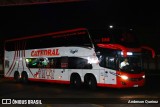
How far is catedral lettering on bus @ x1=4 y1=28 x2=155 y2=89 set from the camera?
61.3 feet

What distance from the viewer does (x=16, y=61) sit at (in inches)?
1081

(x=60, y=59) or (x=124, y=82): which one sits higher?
(x=60, y=59)

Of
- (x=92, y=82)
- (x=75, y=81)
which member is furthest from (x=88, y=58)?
(x=75, y=81)

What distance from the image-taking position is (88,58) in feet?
65.8

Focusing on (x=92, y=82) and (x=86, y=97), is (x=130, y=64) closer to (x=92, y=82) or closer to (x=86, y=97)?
(x=92, y=82)

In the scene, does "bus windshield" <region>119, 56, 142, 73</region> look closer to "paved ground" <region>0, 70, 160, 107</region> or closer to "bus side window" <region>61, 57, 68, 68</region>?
"paved ground" <region>0, 70, 160, 107</region>

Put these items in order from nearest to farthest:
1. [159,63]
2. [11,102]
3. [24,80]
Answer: [11,102] → [24,80] → [159,63]

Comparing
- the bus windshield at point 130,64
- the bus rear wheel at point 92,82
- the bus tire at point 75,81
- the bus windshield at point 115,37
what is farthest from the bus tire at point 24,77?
the bus windshield at point 130,64

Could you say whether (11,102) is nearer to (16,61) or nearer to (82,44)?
(82,44)

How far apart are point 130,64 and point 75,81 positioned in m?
4.26

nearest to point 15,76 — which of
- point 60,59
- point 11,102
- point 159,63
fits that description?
point 60,59

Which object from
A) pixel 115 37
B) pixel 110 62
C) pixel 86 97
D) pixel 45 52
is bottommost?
pixel 86 97

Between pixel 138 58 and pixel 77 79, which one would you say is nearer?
Result: pixel 138 58

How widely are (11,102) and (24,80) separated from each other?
12.6 metres
